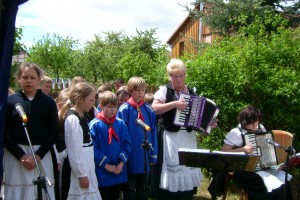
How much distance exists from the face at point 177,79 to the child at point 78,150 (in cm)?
121

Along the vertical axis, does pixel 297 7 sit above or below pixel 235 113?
above

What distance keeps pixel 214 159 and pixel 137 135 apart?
1.35 metres

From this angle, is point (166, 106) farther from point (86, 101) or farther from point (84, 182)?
point (84, 182)

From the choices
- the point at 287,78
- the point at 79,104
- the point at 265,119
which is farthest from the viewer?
the point at 265,119

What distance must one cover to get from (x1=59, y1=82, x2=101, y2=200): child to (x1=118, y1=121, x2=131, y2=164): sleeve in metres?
0.49

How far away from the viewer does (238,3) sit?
11.4 meters

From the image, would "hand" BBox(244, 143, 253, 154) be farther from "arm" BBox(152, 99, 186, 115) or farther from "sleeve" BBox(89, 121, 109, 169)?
"sleeve" BBox(89, 121, 109, 169)

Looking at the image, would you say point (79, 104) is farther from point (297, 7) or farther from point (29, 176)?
point (297, 7)

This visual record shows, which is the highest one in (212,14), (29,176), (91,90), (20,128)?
(212,14)

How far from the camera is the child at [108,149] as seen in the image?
495 centimetres

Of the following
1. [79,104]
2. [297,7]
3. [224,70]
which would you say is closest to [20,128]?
[79,104]

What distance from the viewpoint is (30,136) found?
14.0 ft

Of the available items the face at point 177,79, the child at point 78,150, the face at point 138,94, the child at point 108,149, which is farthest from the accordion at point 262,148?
the child at point 78,150

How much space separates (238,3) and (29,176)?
8.66 m
